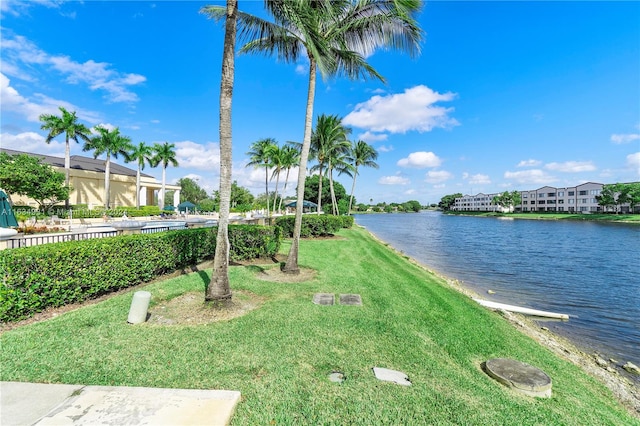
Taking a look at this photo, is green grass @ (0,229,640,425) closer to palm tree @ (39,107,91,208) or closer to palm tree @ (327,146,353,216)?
palm tree @ (327,146,353,216)

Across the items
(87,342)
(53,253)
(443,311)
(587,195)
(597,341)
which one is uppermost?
(587,195)

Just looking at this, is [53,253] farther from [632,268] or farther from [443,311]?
[632,268]

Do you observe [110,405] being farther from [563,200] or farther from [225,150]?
[563,200]

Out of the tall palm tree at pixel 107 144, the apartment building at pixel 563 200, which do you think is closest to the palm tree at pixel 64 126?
the tall palm tree at pixel 107 144

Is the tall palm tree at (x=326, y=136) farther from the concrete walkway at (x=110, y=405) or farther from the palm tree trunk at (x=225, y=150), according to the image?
the concrete walkway at (x=110, y=405)

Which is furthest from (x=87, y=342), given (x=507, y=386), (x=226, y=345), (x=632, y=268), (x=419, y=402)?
(x=632, y=268)

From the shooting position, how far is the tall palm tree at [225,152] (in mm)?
5676

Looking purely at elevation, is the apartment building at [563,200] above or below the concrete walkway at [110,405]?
above

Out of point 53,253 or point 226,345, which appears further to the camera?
point 53,253

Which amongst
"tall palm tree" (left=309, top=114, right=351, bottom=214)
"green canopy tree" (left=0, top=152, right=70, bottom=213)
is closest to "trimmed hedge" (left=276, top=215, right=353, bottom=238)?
"tall palm tree" (left=309, top=114, right=351, bottom=214)

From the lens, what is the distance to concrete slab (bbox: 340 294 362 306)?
6.40 meters

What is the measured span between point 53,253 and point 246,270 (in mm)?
4599

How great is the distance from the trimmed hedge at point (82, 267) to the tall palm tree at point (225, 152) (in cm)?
223

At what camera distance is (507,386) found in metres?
3.69
